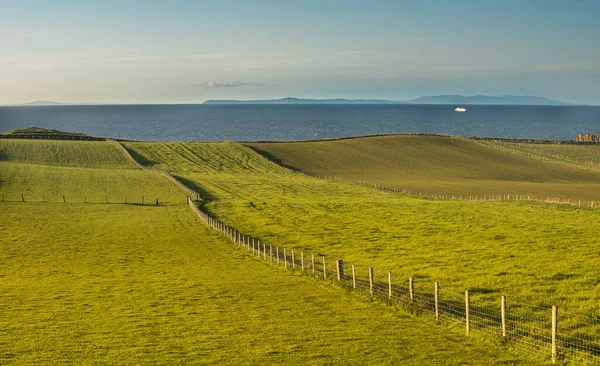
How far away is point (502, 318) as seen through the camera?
18.8m

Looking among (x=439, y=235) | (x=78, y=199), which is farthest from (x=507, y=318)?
(x=78, y=199)

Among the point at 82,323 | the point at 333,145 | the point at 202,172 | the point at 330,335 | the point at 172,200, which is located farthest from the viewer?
the point at 333,145

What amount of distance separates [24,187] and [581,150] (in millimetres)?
115082

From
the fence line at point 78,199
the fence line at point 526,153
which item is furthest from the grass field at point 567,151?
the fence line at point 78,199

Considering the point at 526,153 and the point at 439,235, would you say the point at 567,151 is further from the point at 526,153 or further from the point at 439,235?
the point at 439,235

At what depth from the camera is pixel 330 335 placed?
19938 millimetres

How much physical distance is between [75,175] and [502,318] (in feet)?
252

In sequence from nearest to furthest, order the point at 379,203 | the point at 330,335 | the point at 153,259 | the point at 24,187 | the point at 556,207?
the point at 330,335 < the point at 153,259 < the point at 556,207 < the point at 379,203 < the point at 24,187

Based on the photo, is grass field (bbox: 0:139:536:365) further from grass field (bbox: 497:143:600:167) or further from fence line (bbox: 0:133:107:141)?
grass field (bbox: 497:143:600:167)

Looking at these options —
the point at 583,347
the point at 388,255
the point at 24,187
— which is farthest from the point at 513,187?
the point at 583,347

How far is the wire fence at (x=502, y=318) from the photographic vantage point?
57.3 feet

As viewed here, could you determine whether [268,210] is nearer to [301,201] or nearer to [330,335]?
[301,201]

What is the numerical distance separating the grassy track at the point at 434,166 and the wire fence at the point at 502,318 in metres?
54.8

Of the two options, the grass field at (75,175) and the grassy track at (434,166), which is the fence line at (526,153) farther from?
the grass field at (75,175)
